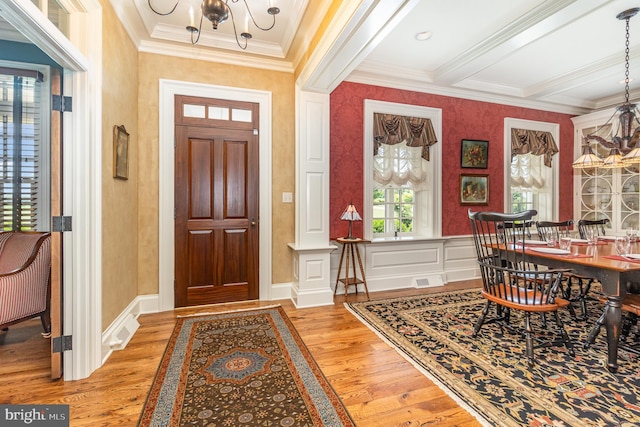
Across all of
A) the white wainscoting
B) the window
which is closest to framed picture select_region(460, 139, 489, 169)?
the white wainscoting

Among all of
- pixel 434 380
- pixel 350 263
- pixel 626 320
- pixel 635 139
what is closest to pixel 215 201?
pixel 350 263

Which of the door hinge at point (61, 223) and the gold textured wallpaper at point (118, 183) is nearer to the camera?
the door hinge at point (61, 223)

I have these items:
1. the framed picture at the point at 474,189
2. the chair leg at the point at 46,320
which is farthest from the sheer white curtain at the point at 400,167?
the chair leg at the point at 46,320

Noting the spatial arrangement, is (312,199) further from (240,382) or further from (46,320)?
(46,320)

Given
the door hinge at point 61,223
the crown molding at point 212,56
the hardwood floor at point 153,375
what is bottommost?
the hardwood floor at point 153,375

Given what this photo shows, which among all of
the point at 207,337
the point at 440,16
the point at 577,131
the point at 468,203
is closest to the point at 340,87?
the point at 440,16

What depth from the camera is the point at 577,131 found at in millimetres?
5258

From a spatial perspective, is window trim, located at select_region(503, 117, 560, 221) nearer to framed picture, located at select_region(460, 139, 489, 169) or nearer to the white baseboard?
framed picture, located at select_region(460, 139, 489, 169)

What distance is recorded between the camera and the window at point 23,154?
3.18m

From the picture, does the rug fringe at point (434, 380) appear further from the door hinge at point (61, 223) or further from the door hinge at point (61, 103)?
the door hinge at point (61, 103)

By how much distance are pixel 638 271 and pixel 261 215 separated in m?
3.32

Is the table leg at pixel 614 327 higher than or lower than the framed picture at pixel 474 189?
lower

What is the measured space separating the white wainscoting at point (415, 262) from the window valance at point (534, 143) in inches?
70.1

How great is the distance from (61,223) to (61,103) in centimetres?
81
